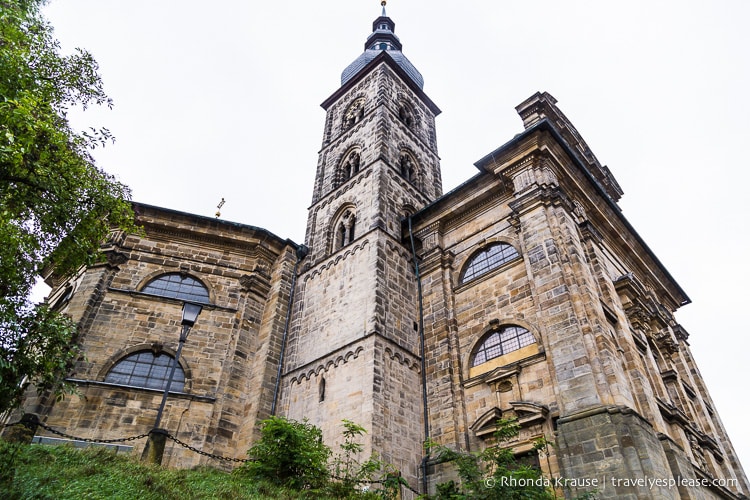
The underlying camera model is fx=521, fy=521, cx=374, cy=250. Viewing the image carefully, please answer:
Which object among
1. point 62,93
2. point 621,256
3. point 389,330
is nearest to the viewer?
point 62,93

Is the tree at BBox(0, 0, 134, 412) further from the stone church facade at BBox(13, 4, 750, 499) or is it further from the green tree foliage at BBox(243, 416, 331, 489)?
the stone church facade at BBox(13, 4, 750, 499)

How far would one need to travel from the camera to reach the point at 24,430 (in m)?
12.2

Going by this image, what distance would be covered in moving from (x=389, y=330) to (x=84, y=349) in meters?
9.32

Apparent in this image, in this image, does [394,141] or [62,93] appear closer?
[62,93]

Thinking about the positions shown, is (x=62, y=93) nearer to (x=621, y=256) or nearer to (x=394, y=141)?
(x=394, y=141)

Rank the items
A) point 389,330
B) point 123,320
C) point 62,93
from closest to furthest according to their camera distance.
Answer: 1. point 62,93
2. point 389,330
3. point 123,320

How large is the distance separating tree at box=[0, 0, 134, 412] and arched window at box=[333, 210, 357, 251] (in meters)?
9.90

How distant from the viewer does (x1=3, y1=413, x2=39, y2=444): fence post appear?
38.8 feet

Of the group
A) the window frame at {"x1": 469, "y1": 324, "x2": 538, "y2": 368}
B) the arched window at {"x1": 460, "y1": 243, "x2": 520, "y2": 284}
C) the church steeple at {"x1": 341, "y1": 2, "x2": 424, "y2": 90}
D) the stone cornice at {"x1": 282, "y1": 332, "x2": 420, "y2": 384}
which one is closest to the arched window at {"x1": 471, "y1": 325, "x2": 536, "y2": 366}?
the window frame at {"x1": 469, "y1": 324, "x2": 538, "y2": 368}

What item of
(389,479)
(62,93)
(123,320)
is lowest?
(389,479)

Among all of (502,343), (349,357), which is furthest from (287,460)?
(502,343)

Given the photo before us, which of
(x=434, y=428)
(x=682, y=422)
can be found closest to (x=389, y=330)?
(x=434, y=428)

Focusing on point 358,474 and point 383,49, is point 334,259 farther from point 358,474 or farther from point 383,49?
point 383,49

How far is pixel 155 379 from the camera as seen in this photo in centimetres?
1616
